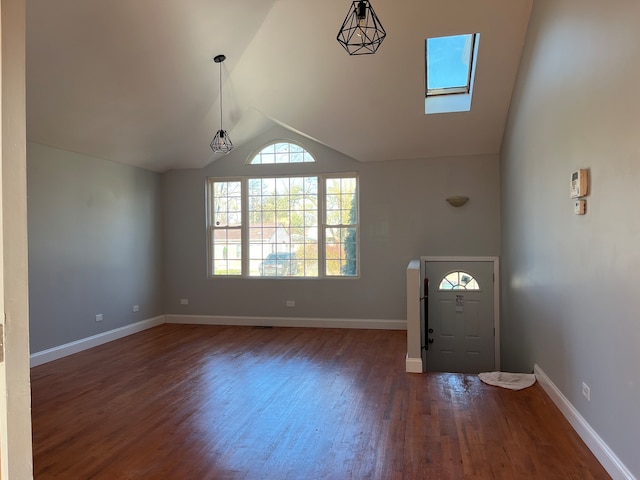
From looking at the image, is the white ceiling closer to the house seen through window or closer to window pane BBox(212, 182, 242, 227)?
the house seen through window

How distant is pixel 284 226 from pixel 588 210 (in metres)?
4.87

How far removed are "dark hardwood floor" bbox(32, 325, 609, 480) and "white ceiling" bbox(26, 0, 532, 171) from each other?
2.84 meters

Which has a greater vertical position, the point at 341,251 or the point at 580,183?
the point at 580,183

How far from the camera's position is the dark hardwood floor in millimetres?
2650

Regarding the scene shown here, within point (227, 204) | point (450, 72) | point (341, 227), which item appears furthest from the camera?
point (227, 204)

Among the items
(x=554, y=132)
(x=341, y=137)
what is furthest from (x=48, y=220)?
(x=554, y=132)

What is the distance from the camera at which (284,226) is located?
7.05 m

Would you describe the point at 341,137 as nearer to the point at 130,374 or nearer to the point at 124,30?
the point at 124,30

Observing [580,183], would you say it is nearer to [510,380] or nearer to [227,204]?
[510,380]

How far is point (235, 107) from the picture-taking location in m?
5.94

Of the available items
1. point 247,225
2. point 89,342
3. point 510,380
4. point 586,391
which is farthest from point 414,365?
point 89,342

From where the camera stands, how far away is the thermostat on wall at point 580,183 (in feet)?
9.02

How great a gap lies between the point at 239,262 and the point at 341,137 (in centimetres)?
266

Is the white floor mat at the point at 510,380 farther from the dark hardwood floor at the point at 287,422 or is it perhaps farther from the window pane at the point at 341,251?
the window pane at the point at 341,251
